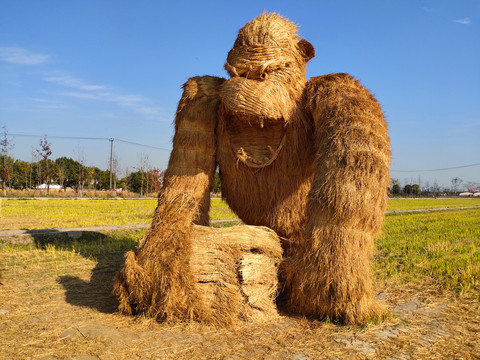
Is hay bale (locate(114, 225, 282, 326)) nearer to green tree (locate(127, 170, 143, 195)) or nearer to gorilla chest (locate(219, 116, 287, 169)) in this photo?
gorilla chest (locate(219, 116, 287, 169))

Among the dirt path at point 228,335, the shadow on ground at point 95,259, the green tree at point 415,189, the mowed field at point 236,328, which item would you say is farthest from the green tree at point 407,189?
the dirt path at point 228,335

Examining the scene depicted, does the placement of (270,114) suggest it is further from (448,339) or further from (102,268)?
(102,268)

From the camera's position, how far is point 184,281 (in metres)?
2.95

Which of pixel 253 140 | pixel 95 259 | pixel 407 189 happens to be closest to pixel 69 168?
pixel 95 259

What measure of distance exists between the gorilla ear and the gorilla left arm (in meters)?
Answer: 1.12

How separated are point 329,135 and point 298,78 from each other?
3.07ft

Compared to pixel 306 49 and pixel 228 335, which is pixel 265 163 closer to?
pixel 306 49

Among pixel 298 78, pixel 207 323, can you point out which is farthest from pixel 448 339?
pixel 298 78

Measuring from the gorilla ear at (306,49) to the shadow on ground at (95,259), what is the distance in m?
3.11

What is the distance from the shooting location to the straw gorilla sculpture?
9.62ft

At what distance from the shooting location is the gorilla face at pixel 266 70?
354 cm

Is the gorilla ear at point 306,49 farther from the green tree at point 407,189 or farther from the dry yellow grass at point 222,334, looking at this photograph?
the green tree at point 407,189

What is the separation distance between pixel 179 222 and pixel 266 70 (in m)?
1.68

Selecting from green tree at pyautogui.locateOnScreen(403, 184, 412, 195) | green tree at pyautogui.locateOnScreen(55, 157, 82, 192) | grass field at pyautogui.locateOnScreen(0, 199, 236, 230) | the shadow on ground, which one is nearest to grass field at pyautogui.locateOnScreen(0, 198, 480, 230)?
grass field at pyautogui.locateOnScreen(0, 199, 236, 230)
